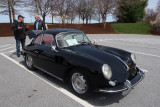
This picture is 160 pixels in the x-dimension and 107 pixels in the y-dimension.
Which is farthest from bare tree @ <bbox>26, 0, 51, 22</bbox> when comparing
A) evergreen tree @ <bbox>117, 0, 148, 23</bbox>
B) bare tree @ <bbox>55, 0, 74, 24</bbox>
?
evergreen tree @ <bbox>117, 0, 148, 23</bbox>

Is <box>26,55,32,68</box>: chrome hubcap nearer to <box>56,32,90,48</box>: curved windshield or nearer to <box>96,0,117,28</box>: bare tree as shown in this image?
<box>56,32,90,48</box>: curved windshield

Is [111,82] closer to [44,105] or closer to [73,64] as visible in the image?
[73,64]

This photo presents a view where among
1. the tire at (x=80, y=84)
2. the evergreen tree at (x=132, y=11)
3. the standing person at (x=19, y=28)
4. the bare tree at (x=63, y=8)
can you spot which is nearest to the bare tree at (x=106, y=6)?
the bare tree at (x=63, y=8)

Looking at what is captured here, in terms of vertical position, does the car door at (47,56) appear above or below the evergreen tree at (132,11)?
below

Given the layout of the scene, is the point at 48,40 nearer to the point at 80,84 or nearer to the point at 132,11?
the point at 80,84

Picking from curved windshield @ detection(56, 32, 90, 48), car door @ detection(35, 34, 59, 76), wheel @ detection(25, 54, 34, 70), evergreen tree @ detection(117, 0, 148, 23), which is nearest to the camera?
car door @ detection(35, 34, 59, 76)

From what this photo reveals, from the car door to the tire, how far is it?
544 mm

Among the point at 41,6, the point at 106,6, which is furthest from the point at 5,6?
the point at 106,6

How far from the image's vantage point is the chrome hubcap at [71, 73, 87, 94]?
279 cm

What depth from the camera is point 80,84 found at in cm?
285

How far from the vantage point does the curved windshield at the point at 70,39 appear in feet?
11.4

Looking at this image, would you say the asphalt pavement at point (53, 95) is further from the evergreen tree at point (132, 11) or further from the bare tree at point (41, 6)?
the evergreen tree at point (132, 11)

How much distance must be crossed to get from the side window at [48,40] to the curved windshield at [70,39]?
19 centimetres

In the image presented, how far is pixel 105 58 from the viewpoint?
9.54 feet
